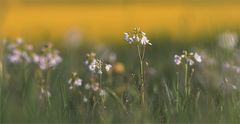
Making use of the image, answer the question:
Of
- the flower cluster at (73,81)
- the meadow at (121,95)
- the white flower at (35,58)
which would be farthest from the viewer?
the white flower at (35,58)

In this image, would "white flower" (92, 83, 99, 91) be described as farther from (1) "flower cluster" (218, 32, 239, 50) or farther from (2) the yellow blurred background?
(2) the yellow blurred background

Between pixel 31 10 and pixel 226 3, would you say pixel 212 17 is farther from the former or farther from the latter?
pixel 31 10

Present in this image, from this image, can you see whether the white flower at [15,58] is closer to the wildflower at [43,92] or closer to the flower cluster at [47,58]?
the flower cluster at [47,58]

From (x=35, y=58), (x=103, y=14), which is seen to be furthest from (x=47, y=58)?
(x=103, y=14)

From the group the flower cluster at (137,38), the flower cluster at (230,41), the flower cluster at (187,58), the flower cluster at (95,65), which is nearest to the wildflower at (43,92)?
the flower cluster at (95,65)

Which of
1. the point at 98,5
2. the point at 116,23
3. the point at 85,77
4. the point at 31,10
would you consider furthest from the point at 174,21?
the point at 85,77

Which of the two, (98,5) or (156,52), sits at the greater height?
(98,5)

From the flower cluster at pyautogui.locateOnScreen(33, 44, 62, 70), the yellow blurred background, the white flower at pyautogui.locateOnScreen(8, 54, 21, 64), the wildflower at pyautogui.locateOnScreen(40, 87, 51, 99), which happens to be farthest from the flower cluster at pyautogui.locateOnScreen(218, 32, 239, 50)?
the yellow blurred background

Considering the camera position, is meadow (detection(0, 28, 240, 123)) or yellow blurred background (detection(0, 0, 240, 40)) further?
yellow blurred background (detection(0, 0, 240, 40))

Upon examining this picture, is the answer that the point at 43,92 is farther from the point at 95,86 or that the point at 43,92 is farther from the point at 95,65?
the point at 95,65
